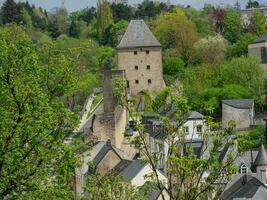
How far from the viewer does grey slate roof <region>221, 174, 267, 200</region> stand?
36219mm

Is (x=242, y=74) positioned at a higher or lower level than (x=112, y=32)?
lower

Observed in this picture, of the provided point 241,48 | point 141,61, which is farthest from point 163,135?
point 241,48

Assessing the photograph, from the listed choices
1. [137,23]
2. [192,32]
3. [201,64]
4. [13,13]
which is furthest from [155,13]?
[137,23]

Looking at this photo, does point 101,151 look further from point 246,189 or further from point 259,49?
point 259,49

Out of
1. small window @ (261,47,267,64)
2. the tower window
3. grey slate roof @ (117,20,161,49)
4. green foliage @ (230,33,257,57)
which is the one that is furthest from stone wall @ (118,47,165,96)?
green foliage @ (230,33,257,57)

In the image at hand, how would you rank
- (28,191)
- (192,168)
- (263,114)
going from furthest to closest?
(263,114), (28,191), (192,168)

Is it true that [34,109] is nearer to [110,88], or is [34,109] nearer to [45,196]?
[45,196]

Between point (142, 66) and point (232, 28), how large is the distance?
31.3 meters

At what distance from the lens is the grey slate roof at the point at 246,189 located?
36.2 meters

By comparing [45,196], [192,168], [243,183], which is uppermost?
[192,168]

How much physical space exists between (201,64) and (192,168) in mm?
61296

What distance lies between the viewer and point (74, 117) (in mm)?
15117

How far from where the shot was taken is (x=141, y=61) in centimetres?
6084

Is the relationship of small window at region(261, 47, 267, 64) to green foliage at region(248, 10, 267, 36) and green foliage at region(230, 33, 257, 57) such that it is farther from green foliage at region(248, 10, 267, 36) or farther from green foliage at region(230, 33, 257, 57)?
green foliage at region(248, 10, 267, 36)
